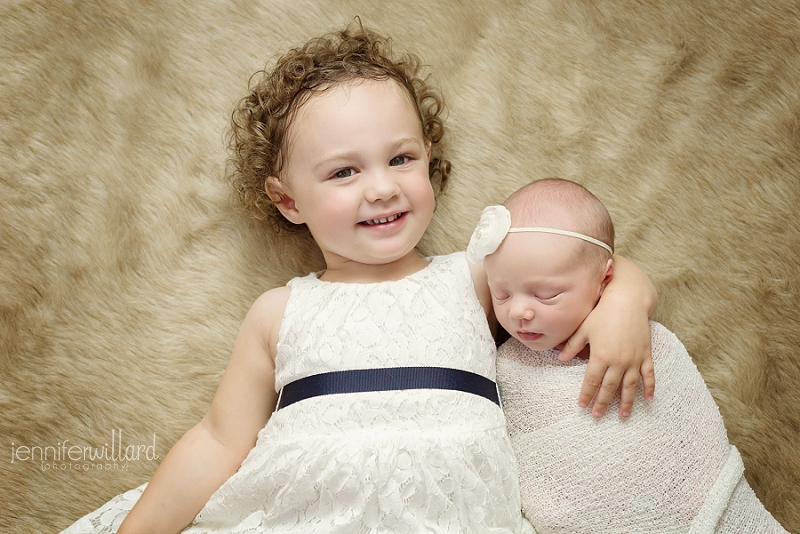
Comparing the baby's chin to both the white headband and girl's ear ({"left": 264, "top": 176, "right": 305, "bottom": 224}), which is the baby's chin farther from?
girl's ear ({"left": 264, "top": 176, "right": 305, "bottom": 224})

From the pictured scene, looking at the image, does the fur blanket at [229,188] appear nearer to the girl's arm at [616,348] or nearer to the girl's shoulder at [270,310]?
the girl's shoulder at [270,310]

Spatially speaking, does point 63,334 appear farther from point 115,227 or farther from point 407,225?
point 407,225

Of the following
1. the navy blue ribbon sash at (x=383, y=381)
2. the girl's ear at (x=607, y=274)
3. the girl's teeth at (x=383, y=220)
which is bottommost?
the navy blue ribbon sash at (x=383, y=381)

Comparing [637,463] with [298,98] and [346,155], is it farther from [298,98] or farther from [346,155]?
[298,98]

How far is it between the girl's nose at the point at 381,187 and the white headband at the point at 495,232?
0.67ft

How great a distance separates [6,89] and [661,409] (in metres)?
1.71

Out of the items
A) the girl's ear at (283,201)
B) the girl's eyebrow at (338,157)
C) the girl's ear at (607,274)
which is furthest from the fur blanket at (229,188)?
the girl's eyebrow at (338,157)

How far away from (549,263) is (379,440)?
19.4 inches

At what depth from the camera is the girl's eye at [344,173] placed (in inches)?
56.2

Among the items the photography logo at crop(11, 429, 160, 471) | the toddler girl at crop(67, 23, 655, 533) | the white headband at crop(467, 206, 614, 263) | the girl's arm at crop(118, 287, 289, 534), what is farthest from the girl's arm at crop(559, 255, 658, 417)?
the photography logo at crop(11, 429, 160, 471)

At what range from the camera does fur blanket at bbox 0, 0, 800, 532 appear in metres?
1.57

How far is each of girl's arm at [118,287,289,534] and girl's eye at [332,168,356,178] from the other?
0.98 feet

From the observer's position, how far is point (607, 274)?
1376 mm

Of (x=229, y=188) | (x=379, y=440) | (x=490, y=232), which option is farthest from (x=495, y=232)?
(x=229, y=188)
